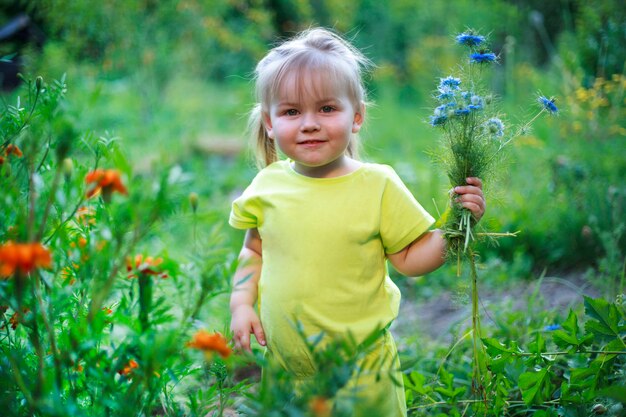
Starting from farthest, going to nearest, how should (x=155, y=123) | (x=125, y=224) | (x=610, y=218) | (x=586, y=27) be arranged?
1. (x=155, y=123)
2. (x=586, y=27)
3. (x=610, y=218)
4. (x=125, y=224)

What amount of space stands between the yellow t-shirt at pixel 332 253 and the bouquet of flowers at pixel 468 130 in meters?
0.16

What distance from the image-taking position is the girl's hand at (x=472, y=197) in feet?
5.33

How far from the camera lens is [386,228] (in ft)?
5.91

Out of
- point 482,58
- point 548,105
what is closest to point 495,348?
point 548,105

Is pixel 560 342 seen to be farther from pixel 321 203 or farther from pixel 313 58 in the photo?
pixel 313 58

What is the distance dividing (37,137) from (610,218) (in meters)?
2.92

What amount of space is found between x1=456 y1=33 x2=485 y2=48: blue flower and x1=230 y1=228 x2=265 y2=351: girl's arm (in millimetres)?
841

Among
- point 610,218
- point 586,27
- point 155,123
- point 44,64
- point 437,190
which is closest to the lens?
point 610,218

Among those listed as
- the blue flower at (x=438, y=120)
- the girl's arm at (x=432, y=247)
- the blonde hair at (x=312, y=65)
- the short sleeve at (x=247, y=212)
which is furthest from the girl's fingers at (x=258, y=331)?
the blue flower at (x=438, y=120)

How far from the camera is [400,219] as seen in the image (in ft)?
5.88

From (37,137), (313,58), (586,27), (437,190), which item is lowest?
(437,190)

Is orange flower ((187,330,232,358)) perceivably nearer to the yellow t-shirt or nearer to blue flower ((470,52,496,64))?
the yellow t-shirt

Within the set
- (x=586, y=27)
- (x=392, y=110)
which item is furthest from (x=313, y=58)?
(x=392, y=110)

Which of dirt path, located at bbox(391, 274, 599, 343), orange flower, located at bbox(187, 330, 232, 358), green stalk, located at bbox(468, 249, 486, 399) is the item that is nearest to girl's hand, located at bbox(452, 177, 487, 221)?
green stalk, located at bbox(468, 249, 486, 399)
